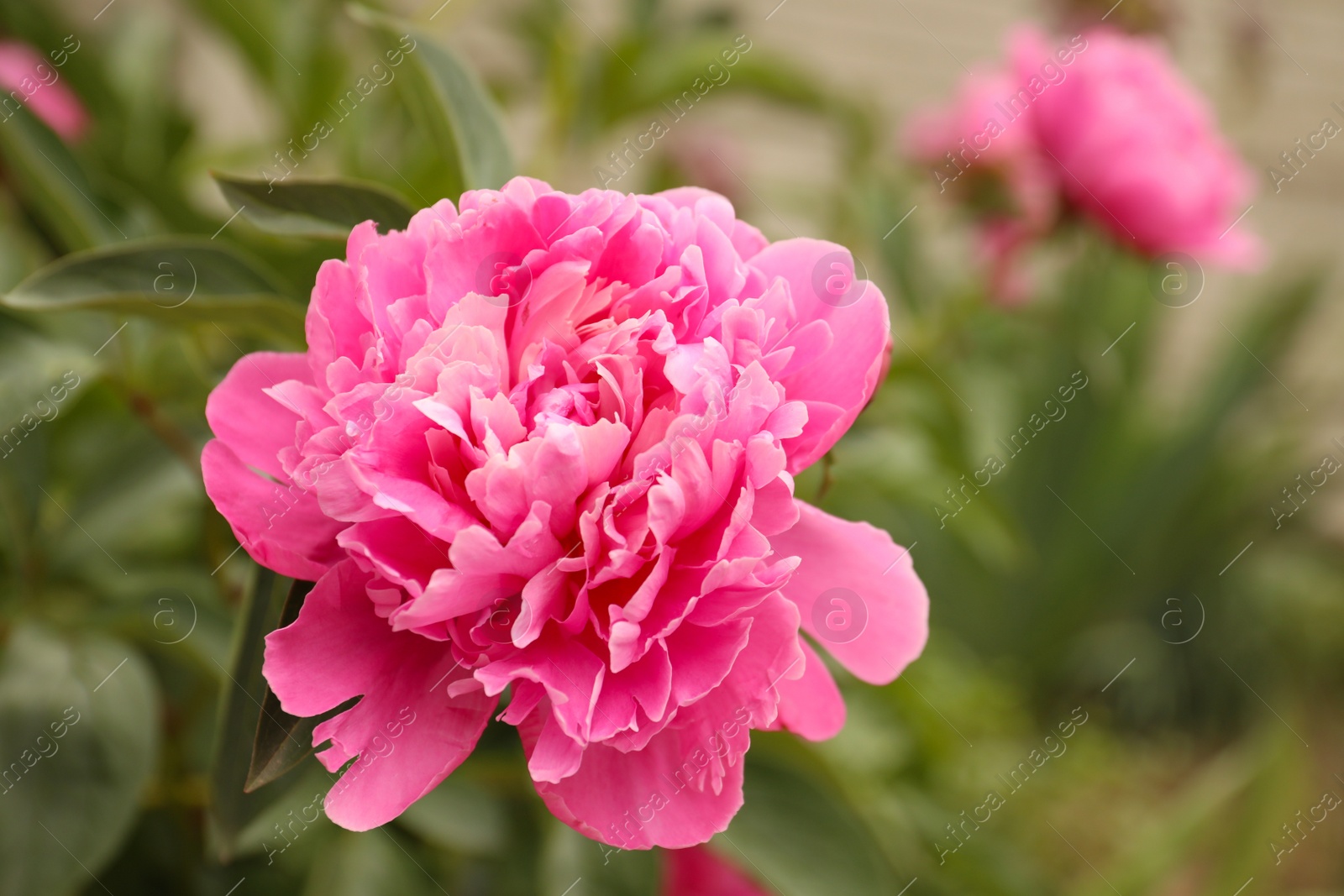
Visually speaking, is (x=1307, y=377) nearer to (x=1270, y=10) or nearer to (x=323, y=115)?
(x=1270, y=10)

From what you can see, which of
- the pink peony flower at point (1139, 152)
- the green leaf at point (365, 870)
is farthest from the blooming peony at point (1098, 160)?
the green leaf at point (365, 870)

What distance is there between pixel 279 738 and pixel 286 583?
1.9 inches

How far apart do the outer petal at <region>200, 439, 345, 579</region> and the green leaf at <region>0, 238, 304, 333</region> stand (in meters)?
0.06

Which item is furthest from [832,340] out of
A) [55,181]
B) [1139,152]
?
[1139,152]

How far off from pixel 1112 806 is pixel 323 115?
3.91 ft

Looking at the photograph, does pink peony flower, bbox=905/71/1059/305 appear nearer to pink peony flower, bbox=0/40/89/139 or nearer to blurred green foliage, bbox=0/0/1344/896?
blurred green foliage, bbox=0/0/1344/896

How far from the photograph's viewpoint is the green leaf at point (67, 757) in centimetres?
30

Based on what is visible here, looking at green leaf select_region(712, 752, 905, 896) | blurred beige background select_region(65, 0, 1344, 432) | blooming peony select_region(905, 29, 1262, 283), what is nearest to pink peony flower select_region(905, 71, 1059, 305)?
blooming peony select_region(905, 29, 1262, 283)

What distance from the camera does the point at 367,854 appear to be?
15.2 inches

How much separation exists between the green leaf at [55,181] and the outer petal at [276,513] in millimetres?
180

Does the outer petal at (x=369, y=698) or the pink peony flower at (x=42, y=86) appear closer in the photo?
the outer petal at (x=369, y=698)

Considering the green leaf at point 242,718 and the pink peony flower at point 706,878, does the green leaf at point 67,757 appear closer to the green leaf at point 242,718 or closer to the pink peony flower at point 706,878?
the green leaf at point 242,718

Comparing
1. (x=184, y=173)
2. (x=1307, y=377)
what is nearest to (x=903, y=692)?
(x=184, y=173)

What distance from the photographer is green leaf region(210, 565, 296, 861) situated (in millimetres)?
242
